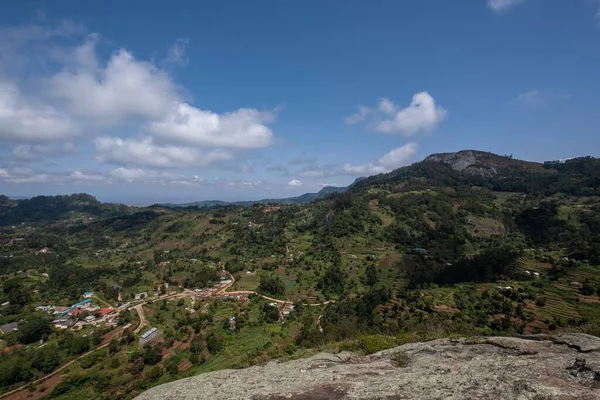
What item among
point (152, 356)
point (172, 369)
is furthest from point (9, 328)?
point (172, 369)

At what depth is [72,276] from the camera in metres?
97.8

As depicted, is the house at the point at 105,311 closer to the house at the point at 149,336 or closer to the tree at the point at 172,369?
the house at the point at 149,336

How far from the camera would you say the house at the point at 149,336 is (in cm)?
5157

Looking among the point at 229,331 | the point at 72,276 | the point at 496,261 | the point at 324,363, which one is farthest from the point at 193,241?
the point at 324,363

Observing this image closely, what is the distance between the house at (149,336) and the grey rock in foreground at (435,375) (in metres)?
47.1

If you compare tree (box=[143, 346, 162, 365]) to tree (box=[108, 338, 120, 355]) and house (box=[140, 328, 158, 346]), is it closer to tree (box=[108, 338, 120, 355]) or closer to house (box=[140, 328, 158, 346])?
house (box=[140, 328, 158, 346])

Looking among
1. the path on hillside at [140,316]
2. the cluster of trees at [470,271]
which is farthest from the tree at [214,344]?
the cluster of trees at [470,271]

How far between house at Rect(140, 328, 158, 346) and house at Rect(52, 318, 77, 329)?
78.3 ft

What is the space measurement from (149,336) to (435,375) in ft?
188

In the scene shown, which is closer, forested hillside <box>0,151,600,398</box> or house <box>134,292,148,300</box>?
forested hillside <box>0,151,600,398</box>

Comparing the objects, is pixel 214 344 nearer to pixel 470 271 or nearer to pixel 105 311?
pixel 105 311

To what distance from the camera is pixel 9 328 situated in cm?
6481

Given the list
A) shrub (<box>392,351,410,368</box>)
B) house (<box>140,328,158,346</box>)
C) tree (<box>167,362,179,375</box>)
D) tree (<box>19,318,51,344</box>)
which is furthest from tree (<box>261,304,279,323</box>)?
shrub (<box>392,351,410,368</box>)

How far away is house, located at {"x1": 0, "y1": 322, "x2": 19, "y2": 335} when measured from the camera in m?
62.6
